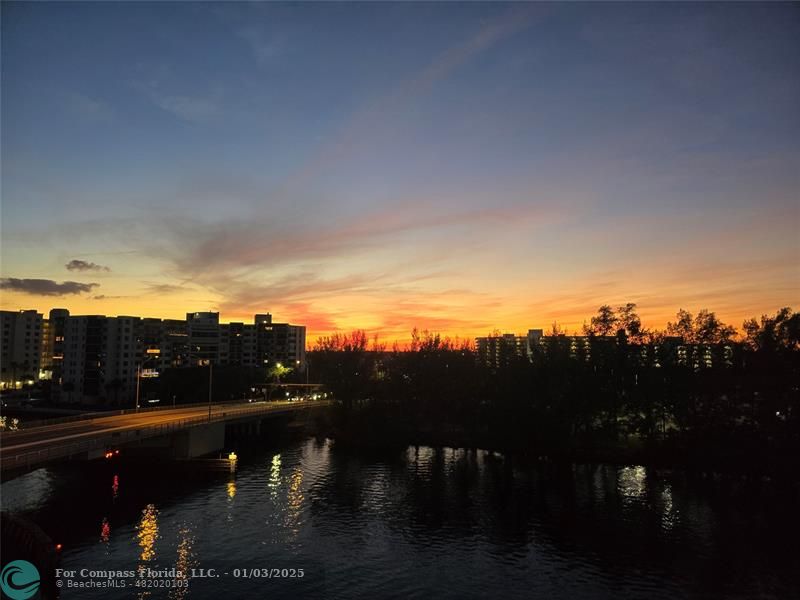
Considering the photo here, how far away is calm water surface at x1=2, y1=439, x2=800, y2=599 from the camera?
130 ft

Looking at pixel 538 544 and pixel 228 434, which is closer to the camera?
pixel 538 544

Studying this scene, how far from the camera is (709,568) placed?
42250 mm

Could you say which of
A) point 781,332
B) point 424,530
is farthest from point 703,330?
point 424,530

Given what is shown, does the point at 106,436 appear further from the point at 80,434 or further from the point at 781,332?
the point at 781,332

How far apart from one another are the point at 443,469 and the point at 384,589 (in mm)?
43593

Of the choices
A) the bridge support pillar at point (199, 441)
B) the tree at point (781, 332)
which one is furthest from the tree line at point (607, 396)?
the bridge support pillar at point (199, 441)

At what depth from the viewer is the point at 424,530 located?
51.4m

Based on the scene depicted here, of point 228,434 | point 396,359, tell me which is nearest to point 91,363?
point 228,434

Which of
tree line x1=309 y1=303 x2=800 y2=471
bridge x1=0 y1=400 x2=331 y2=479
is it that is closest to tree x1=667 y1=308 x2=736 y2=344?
tree line x1=309 y1=303 x2=800 y2=471

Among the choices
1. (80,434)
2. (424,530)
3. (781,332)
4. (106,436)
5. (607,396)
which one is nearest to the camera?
(424,530)

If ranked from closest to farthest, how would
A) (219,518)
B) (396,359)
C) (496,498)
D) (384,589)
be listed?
(384,589) → (219,518) → (496,498) → (396,359)

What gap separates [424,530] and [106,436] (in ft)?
121

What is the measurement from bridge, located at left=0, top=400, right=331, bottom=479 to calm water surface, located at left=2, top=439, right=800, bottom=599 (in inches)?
216

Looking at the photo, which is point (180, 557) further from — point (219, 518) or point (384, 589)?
point (384, 589)
